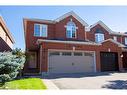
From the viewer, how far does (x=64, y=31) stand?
23.7m

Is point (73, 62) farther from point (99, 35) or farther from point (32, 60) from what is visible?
point (99, 35)

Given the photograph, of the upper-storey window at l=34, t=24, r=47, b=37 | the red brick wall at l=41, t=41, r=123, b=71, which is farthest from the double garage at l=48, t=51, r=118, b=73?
the upper-storey window at l=34, t=24, r=47, b=37

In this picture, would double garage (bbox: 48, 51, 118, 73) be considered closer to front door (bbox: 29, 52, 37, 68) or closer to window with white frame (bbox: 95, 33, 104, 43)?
window with white frame (bbox: 95, 33, 104, 43)

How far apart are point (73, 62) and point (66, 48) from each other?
1803mm

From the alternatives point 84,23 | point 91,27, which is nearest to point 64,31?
point 84,23

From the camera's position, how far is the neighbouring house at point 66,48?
64.6ft

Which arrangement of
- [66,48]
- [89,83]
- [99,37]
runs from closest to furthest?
[89,83], [66,48], [99,37]

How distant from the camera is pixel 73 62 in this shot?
20.5 metres

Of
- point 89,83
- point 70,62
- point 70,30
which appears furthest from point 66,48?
point 89,83

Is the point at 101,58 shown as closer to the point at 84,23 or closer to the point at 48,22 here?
the point at 84,23

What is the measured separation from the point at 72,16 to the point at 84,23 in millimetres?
1935

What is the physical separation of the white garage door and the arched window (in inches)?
144

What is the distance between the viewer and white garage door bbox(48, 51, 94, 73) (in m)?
19.7

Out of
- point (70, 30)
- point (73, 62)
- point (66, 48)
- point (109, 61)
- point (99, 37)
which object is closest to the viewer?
point (66, 48)
